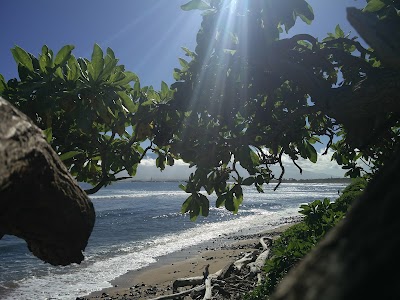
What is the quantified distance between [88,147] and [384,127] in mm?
2440

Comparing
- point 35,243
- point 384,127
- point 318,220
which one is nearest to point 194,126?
point 384,127

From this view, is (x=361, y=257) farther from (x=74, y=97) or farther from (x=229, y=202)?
(x=229, y=202)

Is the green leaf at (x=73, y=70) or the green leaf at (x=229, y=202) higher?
the green leaf at (x=73, y=70)

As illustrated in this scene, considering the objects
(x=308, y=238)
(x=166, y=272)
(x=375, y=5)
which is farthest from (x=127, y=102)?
(x=166, y=272)

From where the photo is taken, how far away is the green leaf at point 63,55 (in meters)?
2.63

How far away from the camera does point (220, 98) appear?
336 cm

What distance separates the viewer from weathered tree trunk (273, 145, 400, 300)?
489 mm

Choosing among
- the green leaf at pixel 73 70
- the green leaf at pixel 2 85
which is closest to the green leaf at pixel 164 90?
the green leaf at pixel 73 70

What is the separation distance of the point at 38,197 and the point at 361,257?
0.98 m

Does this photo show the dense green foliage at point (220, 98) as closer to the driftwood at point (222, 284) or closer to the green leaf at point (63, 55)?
the green leaf at point (63, 55)

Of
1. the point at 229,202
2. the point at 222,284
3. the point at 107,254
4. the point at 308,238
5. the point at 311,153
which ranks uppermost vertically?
the point at 311,153

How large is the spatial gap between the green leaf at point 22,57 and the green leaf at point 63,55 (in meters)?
0.21

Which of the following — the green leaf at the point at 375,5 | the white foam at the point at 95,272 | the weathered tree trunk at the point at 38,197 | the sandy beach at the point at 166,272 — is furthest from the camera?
the white foam at the point at 95,272

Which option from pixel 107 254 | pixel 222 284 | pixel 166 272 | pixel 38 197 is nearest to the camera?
pixel 38 197
